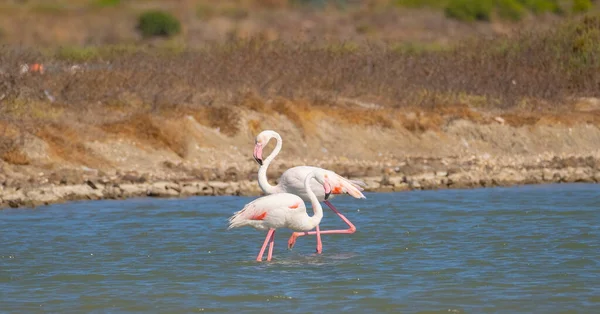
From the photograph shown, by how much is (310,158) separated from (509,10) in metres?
45.6

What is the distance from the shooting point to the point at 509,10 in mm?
63750

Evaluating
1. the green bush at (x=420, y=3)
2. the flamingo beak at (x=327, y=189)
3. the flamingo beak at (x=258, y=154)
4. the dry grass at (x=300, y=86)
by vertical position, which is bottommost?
the green bush at (x=420, y=3)

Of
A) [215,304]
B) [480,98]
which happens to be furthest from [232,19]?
[215,304]

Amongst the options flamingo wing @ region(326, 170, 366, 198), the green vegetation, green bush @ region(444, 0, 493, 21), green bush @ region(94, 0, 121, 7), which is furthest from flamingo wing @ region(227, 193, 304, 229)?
green bush @ region(94, 0, 121, 7)

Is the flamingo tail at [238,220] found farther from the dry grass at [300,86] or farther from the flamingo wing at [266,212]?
the dry grass at [300,86]

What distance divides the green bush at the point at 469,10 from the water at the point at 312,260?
150 feet

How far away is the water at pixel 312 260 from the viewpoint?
9766 millimetres

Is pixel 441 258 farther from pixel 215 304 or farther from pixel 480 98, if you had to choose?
pixel 480 98

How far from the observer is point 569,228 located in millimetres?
14086

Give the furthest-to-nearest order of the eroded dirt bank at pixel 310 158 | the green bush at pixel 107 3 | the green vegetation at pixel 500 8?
the green bush at pixel 107 3, the green vegetation at pixel 500 8, the eroded dirt bank at pixel 310 158

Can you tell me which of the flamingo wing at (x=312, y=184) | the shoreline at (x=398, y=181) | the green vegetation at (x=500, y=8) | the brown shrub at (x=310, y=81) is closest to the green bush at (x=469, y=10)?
the green vegetation at (x=500, y=8)

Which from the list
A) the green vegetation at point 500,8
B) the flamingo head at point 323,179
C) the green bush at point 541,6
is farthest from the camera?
the green bush at point 541,6

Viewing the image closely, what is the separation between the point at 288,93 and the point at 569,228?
31.5ft

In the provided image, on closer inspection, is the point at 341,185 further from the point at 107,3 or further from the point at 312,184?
the point at 107,3
